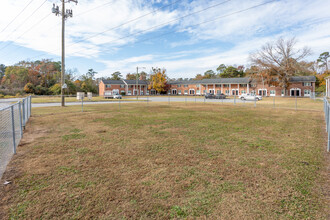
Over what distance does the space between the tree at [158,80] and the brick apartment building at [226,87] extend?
3727 mm

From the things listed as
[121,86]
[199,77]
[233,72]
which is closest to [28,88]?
[121,86]

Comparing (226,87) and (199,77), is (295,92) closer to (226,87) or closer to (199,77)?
(226,87)

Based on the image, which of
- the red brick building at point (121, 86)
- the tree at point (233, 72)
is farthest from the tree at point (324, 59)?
the red brick building at point (121, 86)

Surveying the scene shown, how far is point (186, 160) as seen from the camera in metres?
5.36

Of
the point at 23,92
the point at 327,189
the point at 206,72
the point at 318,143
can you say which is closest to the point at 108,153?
the point at 327,189

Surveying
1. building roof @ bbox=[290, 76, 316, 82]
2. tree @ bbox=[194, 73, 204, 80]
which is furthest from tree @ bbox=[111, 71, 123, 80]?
building roof @ bbox=[290, 76, 316, 82]

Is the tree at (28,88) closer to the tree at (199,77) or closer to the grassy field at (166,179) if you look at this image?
the grassy field at (166,179)

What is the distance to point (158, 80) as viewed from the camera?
80750 mm

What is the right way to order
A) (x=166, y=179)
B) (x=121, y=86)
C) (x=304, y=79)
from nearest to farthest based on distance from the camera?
(x=166, y=179) → (x=304, y=79) → (x=121, y=86)

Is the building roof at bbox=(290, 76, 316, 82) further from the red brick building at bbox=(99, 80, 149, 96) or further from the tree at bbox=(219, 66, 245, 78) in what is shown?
the red brick building at bbox=(99, 80, 149, 96)

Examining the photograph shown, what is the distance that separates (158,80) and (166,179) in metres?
77.8

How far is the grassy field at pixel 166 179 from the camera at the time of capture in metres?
3.13

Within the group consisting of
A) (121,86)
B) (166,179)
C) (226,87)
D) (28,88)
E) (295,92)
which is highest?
(121,86)

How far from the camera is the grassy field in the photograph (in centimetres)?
313
